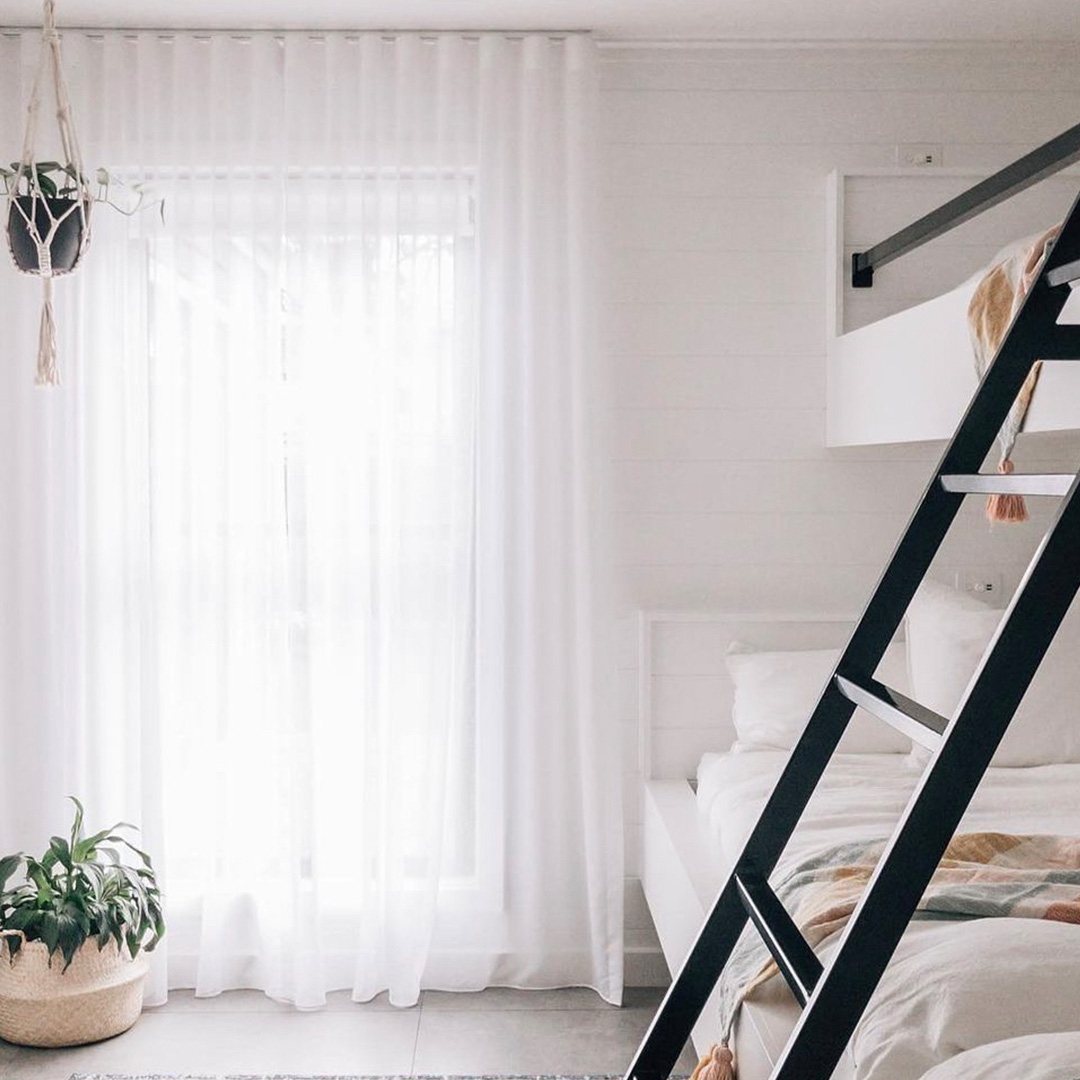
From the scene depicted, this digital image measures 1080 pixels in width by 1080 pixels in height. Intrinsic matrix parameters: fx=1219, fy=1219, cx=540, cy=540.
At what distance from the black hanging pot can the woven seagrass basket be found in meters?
1.64

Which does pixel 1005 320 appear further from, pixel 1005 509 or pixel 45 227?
pixel 45 227

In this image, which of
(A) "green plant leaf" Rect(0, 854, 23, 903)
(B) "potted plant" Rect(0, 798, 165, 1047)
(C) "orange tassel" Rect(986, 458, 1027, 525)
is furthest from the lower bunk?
(A) "green plant leaf" Rect(0, 854, 23, 903)

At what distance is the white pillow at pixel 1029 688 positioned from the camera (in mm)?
2854

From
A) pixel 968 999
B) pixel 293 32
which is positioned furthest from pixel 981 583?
pixel 293 32

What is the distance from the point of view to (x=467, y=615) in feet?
11.0

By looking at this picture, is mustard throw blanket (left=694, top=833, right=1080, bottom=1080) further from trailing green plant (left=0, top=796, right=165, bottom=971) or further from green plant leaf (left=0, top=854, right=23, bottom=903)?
green plant leaf (left=0, top=854, right=23, bottom=903)

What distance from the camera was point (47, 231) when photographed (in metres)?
2.62

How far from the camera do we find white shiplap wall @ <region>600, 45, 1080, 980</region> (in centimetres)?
343

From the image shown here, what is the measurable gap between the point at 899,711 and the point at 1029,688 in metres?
1.46

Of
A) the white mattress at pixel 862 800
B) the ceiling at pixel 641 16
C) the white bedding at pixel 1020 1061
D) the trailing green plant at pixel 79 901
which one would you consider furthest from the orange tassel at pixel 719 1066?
the ceiling at pixel 641 16

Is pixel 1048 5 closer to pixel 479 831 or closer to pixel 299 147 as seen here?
pixel 299 147

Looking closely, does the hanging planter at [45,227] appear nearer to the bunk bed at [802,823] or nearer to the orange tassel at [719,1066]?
the bunk bed at [802,823]

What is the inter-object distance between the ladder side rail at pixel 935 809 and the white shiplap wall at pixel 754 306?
222 cm

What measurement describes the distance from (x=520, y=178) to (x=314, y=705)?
1.55 m
